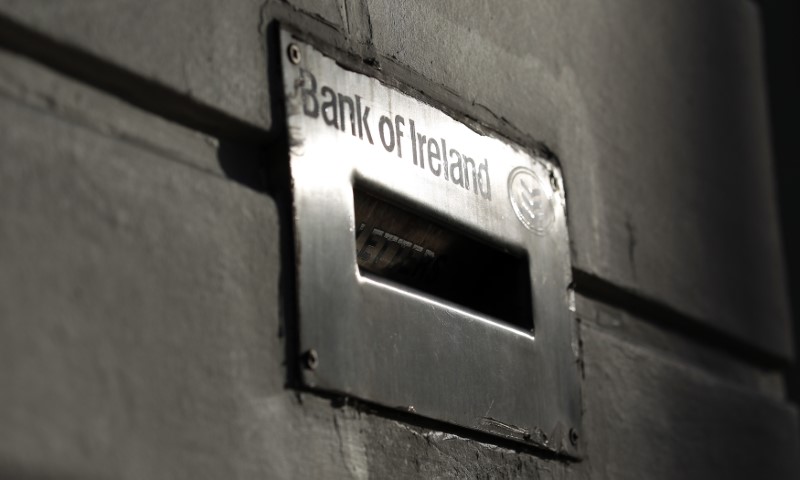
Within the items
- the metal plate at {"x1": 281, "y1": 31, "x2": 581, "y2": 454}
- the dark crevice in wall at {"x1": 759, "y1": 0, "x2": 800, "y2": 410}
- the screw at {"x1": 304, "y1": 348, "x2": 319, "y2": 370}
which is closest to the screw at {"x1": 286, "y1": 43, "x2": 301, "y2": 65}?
the metal plate at {"x1": 281, "y1": 31, "x2": 581, "y2": 454}

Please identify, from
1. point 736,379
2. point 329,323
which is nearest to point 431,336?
point 329,323

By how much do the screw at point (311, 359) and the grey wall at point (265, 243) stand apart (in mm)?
26

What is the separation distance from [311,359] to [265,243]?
4.5 inches

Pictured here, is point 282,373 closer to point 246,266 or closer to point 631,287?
point 246,266

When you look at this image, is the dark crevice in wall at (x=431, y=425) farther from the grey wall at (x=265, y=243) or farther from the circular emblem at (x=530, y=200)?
the circular emblem at (x=530, y=200)

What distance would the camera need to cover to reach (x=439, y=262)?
1.44m

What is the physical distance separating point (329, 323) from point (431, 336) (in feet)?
0.54

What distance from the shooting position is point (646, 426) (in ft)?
5.41

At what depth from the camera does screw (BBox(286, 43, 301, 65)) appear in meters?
1.25

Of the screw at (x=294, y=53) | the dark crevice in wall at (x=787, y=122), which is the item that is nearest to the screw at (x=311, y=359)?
the screw at (x=294, y=53)

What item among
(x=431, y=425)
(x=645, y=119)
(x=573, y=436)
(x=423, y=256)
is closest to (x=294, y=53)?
(x=423, y=256)

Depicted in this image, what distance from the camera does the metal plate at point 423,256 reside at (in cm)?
121

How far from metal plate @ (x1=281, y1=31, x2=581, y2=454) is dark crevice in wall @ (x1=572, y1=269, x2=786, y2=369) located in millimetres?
96

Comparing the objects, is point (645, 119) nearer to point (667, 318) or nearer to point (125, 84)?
point (667, 318)
